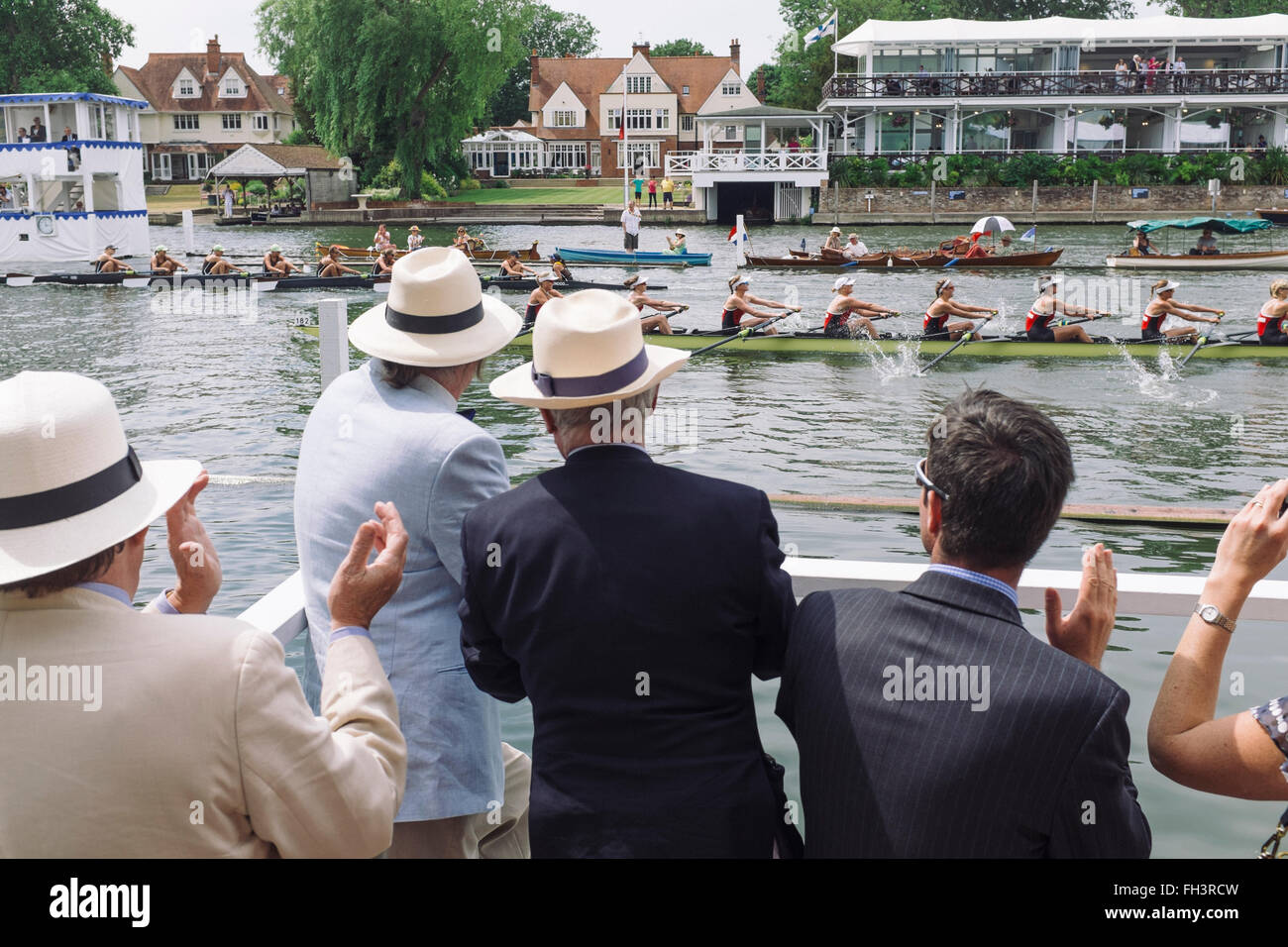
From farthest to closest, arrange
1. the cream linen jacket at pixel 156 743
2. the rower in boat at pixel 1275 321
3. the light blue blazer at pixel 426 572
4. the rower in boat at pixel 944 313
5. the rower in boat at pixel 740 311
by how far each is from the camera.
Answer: the rower in boat at pixel 740 311 → the rower in boat at pixel 944 313 → the rower in boat at pixel 1275 321 → the light blue blazer at pixel 426 572 → the cream linen jacket at pixel 156 743

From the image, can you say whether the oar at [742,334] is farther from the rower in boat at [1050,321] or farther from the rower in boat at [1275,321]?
the rower in boat at [1275,321]

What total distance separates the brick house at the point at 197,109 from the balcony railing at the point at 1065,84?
Answer: 45.8 m

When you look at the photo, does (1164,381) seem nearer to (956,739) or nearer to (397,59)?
(956,739)

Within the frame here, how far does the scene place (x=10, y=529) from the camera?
194 centimetres

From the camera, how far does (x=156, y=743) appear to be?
190 cm

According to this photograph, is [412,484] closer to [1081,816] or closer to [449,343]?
[449,343]

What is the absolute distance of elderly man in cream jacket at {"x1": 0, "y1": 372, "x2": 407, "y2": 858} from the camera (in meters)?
1.90

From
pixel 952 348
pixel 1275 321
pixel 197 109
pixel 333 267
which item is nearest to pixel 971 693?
pixel 952 348

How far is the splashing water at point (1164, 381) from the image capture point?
17438 mm

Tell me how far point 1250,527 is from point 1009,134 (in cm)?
6315

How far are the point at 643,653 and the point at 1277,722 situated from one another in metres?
1.10

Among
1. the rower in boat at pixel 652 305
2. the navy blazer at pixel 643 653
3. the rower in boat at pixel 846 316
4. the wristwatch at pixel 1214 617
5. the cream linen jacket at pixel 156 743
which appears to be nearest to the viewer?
the cream linen jacket at pixel 156 743

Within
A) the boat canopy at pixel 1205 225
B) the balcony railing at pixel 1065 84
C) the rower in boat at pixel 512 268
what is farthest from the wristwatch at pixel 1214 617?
the balcony railing at pixel 1065 84
